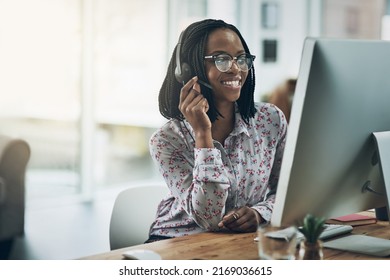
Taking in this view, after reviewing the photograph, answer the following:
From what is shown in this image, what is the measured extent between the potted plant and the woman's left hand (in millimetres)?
317

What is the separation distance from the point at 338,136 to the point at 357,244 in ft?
1.01

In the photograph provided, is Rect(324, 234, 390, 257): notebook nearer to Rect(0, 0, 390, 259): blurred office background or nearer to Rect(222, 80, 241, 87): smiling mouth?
Rect(222, 80, 241, 87): smiling mouth

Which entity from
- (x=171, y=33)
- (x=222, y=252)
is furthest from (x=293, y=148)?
(x=171, y=33)

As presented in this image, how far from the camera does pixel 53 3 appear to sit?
4816mm

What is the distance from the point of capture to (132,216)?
1.75 metres

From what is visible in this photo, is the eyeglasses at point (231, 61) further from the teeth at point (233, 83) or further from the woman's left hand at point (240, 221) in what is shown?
the woman's left hand at point (240, 221)

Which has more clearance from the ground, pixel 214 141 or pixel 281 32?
pixel 281 32

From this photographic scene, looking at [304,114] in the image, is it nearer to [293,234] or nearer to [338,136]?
[338,136]

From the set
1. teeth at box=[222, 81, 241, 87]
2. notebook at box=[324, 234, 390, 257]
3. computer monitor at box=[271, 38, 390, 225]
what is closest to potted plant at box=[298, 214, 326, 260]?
computer monitor at box=[271, 38, 390, 225]

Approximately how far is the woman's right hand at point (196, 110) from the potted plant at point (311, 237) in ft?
1.48

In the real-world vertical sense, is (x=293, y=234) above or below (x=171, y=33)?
below

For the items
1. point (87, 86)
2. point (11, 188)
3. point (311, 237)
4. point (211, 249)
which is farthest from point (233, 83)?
point (87, 86)

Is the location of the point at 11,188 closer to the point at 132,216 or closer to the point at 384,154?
the point at 132,216

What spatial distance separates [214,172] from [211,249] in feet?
0.83
